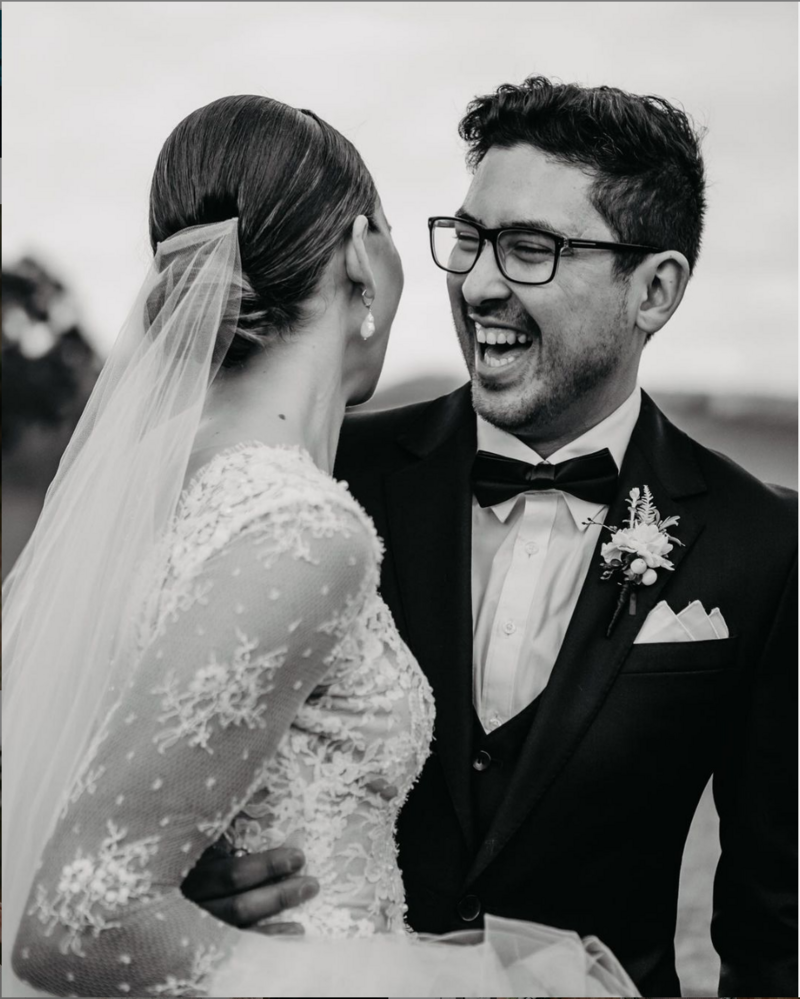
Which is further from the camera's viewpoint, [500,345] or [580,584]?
[500,345]

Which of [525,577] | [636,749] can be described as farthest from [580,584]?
[636,749]

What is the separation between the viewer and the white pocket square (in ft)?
7.98

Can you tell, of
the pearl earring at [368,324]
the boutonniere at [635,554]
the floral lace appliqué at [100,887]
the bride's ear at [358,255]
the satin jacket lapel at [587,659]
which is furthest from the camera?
the boutonniere at [635,554]

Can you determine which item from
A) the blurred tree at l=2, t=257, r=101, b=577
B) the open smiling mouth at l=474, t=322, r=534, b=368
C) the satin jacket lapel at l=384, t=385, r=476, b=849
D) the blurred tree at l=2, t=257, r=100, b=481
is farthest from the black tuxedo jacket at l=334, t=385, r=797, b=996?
the blurred tree at l=2, t=257, r=100, b=481

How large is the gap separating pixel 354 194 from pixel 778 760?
5.18 feet

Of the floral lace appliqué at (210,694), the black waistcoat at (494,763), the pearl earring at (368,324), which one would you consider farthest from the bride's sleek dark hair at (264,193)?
the black waistcoat at (494,763)

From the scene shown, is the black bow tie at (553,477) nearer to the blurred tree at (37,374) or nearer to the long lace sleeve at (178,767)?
the long lace sleeve at (178,767)

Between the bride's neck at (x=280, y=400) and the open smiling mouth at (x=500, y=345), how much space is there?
2.31 feet

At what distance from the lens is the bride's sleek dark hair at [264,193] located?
1987 mm

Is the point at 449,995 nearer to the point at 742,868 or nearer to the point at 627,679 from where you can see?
the point at 627,679

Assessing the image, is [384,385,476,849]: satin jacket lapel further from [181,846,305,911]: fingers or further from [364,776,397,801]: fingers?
[181,846,305,911]: fingers

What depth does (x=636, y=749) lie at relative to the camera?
A: 7.77 ft

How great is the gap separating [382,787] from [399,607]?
0.65m

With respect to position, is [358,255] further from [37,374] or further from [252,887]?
[37,374]
